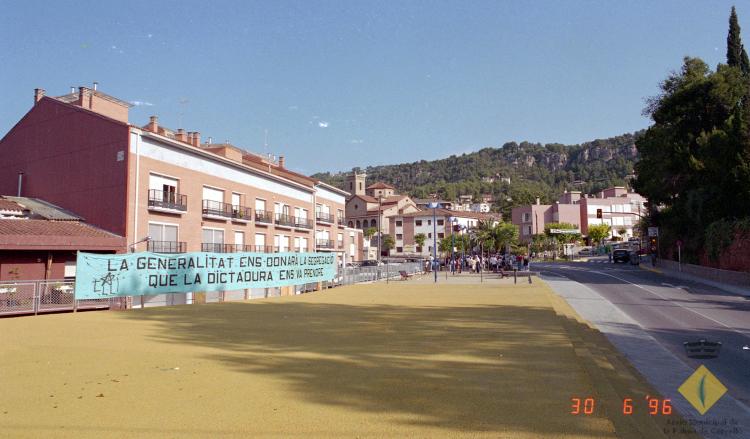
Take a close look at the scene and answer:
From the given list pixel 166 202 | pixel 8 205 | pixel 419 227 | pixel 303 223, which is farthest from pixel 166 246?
pixel 419 227

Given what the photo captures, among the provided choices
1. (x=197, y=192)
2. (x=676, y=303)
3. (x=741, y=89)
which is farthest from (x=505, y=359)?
(x=741, y=89)

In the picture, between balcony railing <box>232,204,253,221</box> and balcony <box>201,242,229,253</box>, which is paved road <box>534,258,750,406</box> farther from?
balcony railing <box>232,204,253,221</box>

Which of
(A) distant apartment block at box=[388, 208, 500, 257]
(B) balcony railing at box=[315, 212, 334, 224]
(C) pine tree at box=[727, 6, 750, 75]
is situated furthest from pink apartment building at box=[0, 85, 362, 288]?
(A) distant apartment block at box=[388, 208, 500, 257]

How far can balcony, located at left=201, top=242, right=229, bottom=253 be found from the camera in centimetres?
3275

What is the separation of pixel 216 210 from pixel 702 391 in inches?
1193

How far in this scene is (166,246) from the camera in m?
29.1

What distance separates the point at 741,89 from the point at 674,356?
38.9 meters

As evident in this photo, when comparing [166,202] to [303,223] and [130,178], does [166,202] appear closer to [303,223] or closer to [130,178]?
[130,178]

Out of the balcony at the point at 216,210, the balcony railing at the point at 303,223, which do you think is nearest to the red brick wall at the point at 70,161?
the balcony at the point at 216,210

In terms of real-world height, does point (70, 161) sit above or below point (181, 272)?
above

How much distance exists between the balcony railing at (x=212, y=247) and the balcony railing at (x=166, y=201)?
3.27 metres

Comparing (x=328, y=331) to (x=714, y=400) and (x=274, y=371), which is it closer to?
(x=274, y=371)

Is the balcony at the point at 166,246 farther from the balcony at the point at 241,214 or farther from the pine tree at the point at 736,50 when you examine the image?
the pine tree at the point at 736,50

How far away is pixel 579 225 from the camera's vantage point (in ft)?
346
